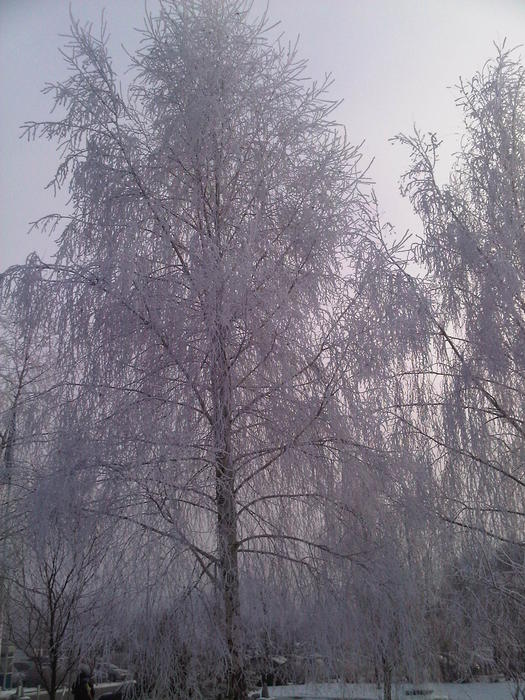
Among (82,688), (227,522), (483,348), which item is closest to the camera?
(227,522)

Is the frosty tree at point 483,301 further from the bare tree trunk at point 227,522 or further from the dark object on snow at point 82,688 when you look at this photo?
the dark object on snow at point 82,688

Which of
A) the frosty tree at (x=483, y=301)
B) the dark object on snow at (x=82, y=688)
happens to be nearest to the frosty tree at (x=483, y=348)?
the frosty tree at (x=483, y=301)

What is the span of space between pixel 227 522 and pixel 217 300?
1.63 meters

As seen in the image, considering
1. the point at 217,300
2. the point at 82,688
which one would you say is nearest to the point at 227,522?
the point at 217,300

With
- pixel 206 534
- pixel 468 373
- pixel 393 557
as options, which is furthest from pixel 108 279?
pixel 468 373

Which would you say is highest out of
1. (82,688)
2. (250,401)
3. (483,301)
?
(483,301)

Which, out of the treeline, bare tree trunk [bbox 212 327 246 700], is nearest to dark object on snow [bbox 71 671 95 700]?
the treeline

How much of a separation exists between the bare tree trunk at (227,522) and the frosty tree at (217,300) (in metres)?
0.02

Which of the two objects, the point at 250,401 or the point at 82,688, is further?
the point at 82,688

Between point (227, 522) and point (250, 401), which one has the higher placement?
point (250, 401)

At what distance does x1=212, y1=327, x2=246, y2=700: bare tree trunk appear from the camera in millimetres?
4820

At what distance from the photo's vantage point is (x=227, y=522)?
16.5 ft

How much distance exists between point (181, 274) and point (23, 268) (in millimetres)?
1278

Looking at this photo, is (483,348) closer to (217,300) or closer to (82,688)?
(217,300)
